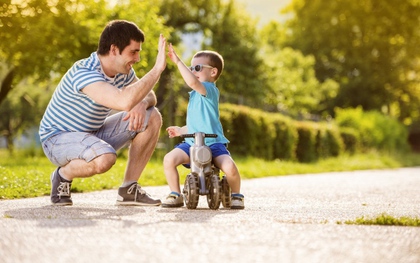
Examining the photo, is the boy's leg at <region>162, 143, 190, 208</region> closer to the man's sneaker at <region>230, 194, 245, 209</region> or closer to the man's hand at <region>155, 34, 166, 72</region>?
the man's sneaker at <region>230, 194, 245, 209</region>

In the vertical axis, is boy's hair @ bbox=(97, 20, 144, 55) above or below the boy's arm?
above

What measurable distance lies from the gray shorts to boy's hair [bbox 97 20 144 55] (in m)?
0.74

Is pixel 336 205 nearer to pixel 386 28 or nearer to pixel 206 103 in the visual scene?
pixel 206 103

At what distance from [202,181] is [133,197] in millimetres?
688

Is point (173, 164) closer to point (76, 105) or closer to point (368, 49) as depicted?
point (76, 105)

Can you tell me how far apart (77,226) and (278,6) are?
172 ft

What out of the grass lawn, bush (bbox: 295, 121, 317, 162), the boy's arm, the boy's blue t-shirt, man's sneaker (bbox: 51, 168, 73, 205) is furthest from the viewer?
bush (bbox: 295, 121, 317, 162)

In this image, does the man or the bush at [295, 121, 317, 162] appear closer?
the man

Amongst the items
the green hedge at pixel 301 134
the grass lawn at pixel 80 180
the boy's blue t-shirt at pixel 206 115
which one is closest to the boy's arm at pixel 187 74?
the boy's blue t-shirt at pixel 206 115

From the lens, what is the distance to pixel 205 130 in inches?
261

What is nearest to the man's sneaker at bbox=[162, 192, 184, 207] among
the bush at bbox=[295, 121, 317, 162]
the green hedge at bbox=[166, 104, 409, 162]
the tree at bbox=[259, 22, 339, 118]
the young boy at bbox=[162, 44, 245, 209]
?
the young boy at bbox=[162, 44, 245, 209]

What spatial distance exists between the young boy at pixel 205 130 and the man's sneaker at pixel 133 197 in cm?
22

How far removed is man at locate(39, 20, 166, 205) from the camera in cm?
629

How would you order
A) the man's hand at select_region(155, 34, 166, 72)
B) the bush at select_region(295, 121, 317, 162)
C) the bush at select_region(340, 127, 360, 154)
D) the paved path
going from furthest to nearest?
1. the bush at select_region(340, 127, 360, 154)
2. the bush at select_region(295, 121, 317, 162)
3. the man's hand at select_region(155, 34, 166, 72)
4. the paved path
